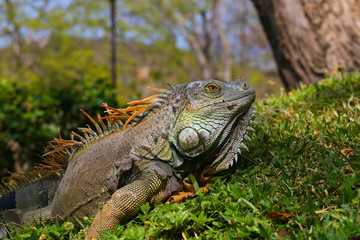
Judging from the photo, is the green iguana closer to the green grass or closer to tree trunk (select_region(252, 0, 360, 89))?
the green grass

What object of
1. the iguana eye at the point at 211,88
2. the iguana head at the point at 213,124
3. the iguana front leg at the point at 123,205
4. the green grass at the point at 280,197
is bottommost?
the green grass at the point at 280,197

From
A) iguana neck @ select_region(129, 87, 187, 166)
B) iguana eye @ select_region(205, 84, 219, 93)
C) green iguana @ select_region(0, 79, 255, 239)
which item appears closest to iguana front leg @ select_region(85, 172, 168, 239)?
green iguana @ select_region(0, 79, 255, 239)

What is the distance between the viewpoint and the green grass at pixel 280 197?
2049 mm

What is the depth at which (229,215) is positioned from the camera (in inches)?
88.3

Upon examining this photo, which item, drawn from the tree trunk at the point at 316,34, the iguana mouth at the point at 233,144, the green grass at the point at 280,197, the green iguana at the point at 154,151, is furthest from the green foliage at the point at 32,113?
the iguana mouth at the point at 233,144

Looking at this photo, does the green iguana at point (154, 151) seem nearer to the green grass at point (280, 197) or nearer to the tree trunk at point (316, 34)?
the green grass at point (280, 197)

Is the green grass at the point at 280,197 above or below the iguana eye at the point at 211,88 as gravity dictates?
below

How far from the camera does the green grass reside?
2.05m

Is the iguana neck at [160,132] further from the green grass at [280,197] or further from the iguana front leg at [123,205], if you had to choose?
the green grass at [280,197]

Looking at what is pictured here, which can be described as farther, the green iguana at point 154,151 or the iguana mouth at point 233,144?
the iguana mouth at point 233,144

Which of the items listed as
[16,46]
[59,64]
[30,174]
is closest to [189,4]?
[59,64]

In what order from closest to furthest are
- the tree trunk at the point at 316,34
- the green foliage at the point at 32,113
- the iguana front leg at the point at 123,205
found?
the iguana front leg at the point at 123,205 → the tree trunk at the point at 316,34 → the green foliage at the point at 32,113

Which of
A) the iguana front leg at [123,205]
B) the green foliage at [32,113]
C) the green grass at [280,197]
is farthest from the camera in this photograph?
the green foliage at [32,113]

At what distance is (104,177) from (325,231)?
Answer: 1.87 m
